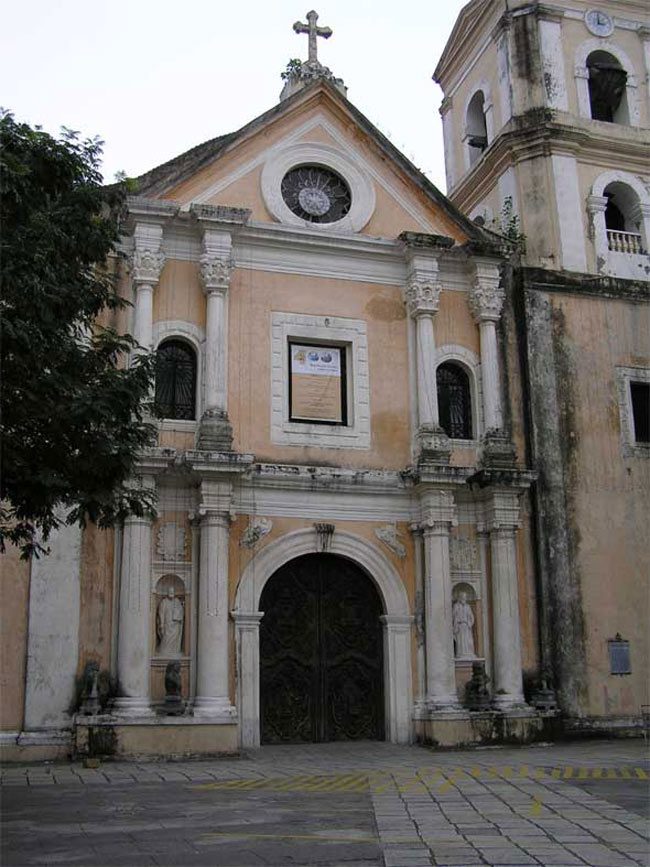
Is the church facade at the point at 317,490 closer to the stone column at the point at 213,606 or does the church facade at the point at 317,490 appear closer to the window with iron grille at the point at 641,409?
the stone column at the point at 213,606

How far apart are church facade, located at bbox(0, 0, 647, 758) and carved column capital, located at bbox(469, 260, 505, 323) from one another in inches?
1.9

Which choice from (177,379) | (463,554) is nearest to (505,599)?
(463,554)

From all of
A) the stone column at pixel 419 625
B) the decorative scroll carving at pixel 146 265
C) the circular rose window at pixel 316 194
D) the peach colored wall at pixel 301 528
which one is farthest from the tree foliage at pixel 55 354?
the circular rose window at pixel 316 194

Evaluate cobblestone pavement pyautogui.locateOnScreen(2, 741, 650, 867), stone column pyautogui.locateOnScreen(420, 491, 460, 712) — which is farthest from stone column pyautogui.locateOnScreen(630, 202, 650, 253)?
cobblestone pavement pyautogui.locateOnScreen(2, 741, 650, 867)

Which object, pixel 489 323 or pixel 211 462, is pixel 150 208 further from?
pixel 489 323

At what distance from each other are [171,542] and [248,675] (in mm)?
2286

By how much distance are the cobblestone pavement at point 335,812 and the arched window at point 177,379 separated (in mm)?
5427

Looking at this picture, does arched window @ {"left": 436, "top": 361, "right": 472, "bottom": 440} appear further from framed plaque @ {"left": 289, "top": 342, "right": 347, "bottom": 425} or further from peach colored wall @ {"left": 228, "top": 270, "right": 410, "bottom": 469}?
framed plaque @ {"left": 289, "top": 342, "right": 347, "bottom": 425}

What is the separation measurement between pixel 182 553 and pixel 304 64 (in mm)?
9231

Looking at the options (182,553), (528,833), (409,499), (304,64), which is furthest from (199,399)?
(528,833)

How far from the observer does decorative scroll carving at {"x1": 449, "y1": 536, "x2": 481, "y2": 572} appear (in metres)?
17.1

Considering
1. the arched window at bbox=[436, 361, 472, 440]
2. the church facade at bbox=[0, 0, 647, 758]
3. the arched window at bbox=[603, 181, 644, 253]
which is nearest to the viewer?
the church facade at bbox=[0, 0, 647, 758]

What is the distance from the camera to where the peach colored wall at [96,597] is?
15.0m

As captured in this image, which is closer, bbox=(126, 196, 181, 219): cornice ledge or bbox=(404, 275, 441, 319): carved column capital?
bbox=(126, 196, 181, 219): cornice ledge
